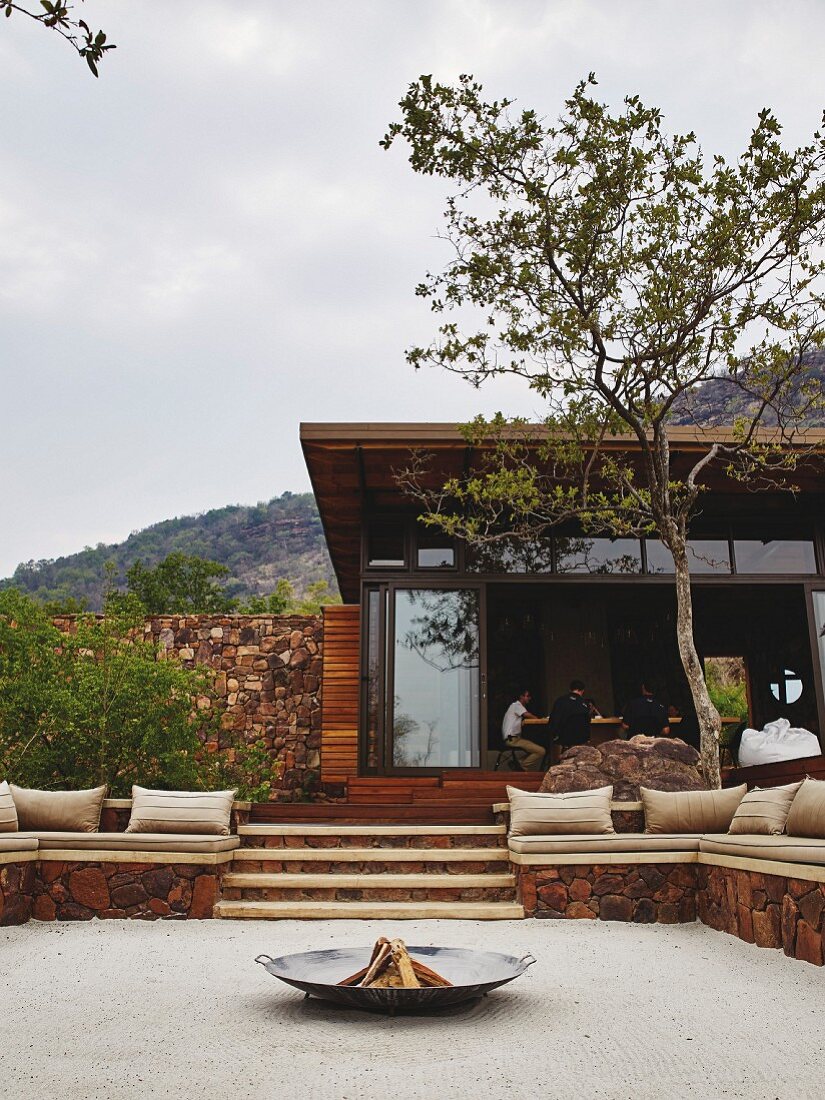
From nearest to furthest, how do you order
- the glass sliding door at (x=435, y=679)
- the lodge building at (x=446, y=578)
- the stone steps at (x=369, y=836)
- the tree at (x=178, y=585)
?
the stone steps at (x=369, y=836)
the lodge building at (x=446, y=578)
the glass sliding door at (x=435, y=679)
the tree at (x=178, y=585)

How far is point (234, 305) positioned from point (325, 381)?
36.8 ft

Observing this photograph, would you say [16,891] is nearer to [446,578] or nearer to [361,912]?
[361,912]

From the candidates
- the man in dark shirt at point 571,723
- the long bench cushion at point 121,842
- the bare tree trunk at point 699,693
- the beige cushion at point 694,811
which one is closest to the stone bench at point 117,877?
the long bench cushion at point 121,842

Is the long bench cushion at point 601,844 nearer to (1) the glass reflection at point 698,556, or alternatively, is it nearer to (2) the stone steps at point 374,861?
(2) the stone steps at point 374,861

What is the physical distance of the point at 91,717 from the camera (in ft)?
22.9

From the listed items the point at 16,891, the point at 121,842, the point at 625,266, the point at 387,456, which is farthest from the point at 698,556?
the point at 16,891

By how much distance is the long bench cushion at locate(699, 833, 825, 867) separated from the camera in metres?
4.18

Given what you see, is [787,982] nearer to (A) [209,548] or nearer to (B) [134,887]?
(B) [134,887]

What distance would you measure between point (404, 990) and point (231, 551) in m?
42.8

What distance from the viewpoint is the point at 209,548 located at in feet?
147

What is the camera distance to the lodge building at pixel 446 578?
9.62 meters

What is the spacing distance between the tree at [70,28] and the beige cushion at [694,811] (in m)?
5.61

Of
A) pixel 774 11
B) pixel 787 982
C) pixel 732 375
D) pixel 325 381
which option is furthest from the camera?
pixel 325 381

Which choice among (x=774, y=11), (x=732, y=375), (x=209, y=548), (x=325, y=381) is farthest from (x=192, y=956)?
(x=325, y=381)
